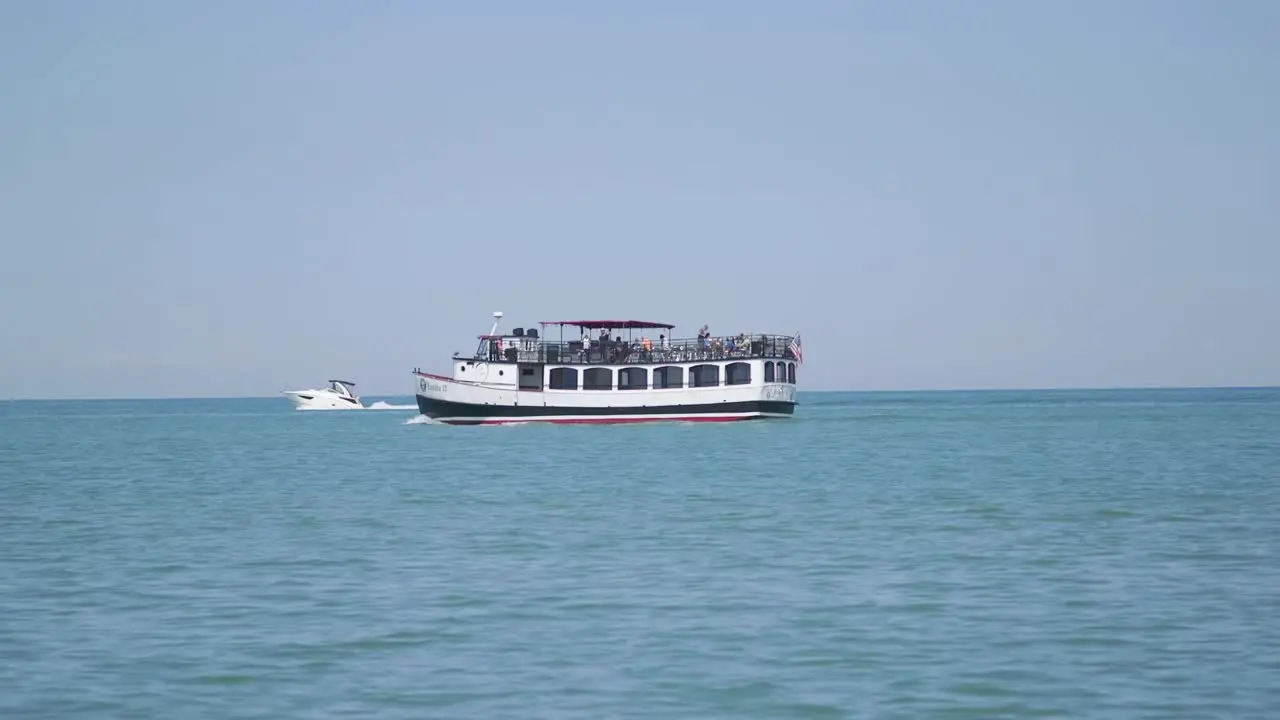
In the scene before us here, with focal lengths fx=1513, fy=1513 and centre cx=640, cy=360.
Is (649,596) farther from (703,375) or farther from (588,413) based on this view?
(703,375)

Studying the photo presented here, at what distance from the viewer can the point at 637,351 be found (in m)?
81.8

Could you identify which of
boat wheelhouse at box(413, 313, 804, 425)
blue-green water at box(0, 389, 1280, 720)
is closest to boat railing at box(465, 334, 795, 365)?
boat wheelhouse at box(413, 313, 804, 425)

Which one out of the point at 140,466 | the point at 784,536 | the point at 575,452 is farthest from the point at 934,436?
the point at 784,536

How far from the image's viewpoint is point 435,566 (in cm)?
2467

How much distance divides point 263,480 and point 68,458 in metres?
22.2

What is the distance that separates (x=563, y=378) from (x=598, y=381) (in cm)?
191

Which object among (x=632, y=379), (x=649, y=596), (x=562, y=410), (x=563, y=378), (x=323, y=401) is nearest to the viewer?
(x=649, y=596)

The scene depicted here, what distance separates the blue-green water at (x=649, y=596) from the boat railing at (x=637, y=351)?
34905 millimetres

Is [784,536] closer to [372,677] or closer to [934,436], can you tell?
[372,677]

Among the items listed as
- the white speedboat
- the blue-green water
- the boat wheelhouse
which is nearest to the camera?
the blue-green water

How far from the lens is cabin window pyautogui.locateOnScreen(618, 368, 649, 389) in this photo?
81250 mm

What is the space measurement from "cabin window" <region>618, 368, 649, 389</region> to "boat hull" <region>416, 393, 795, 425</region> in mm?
1201

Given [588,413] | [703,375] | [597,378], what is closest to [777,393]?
[703,375]

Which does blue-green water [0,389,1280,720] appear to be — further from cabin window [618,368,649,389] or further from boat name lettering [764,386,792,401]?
boat name lettering [764,386,792,401]
